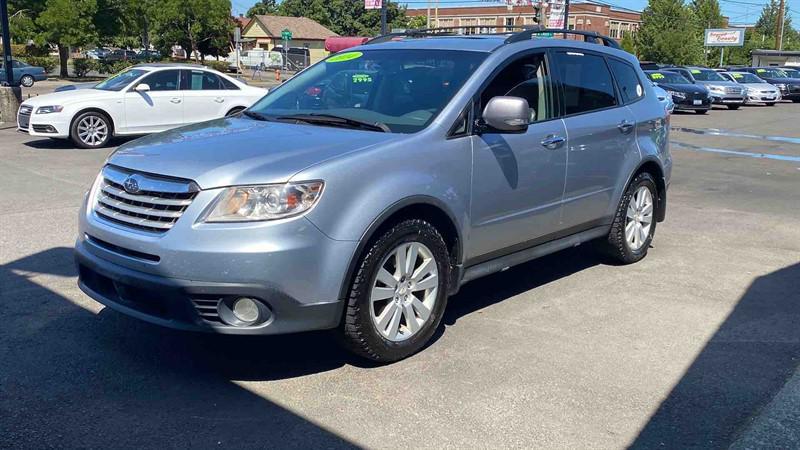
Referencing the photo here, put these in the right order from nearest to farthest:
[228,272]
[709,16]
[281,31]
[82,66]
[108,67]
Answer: [228,272] < [82,66] < [108,67] < [709,16] < [281,31]

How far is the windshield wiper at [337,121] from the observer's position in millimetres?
4574

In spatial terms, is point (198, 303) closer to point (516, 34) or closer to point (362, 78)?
point (362, 78)

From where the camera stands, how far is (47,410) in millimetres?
3727

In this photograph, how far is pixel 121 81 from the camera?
14.3 metres

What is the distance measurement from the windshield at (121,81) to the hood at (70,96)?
8.1 inches

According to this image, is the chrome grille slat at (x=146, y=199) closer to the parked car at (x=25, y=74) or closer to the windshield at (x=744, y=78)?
the windshield at (x=744, y=78)

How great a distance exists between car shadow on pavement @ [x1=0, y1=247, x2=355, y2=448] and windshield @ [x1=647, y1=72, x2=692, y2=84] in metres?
25.8

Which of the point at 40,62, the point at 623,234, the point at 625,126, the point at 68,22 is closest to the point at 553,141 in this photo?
the point at 625,126

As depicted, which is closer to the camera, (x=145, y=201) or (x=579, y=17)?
(x=145, y=201)

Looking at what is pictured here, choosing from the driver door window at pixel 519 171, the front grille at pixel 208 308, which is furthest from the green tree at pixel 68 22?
the front grille at pixel 208 308

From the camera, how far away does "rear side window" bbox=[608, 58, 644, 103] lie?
642 cm

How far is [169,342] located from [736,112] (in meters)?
28.2

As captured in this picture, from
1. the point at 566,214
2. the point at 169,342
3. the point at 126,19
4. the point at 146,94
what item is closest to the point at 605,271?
the point at 566,214

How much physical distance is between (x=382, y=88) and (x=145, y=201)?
1815 millimetres
